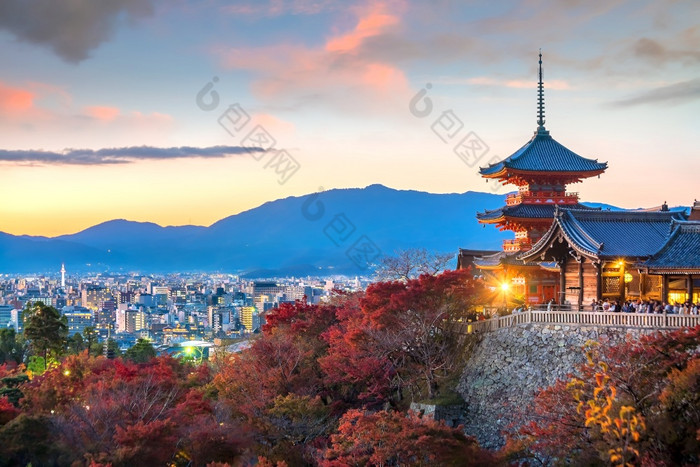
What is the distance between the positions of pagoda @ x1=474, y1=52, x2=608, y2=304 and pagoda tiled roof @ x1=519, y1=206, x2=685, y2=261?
5.93 metres

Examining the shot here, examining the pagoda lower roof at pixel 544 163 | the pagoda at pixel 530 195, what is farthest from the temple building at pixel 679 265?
the pagoda lower roof at pixel 544 163

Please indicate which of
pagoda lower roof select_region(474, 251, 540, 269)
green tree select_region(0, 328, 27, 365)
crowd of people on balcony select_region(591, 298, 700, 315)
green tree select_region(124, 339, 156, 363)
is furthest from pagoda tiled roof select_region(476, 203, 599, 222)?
green tree select_region(0, 328, 27, 365)

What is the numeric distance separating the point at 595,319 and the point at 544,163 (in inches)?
533

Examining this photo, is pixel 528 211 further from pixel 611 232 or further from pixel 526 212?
pixel 611 232

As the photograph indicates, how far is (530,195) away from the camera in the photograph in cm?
3303

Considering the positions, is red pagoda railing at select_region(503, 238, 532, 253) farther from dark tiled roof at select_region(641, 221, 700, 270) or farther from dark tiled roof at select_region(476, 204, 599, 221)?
dark tiled roof at select_region(641, 221, 700, 270)

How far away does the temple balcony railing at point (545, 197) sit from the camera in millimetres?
32881

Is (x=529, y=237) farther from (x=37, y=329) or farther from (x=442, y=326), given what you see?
(x=37, y=329)

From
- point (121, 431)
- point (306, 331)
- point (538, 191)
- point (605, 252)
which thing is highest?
point (538, 191)

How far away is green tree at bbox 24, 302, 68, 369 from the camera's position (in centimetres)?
3766

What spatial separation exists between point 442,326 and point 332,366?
3814 mm

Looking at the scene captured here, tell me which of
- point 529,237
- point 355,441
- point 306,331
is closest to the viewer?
point 355,441

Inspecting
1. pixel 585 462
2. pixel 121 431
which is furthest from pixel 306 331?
pixel 585 462

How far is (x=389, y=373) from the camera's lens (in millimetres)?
24547
